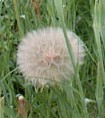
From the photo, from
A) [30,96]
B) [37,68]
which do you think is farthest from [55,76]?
[30,96]

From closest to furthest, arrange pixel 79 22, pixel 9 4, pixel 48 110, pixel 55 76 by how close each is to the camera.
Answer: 1. pixel 55 76
2. pixel 48 110
3. pixel 79 22
4. pixel 9 4

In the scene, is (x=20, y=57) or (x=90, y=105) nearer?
(x=20, y=57)

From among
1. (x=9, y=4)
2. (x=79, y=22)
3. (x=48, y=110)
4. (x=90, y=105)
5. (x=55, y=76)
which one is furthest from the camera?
(x=9, y=4)

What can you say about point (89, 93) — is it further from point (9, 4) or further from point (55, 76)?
point (9, 4)
